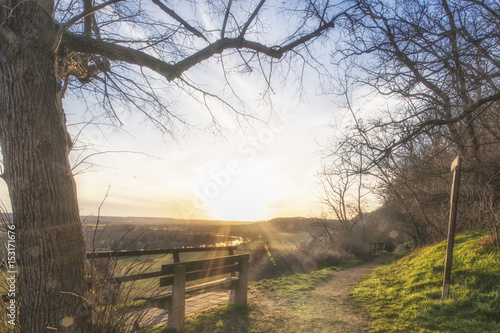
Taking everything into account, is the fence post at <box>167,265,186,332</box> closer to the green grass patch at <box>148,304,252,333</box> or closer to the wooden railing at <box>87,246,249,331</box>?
the wooden railing at <box>87,246,249,331</box>

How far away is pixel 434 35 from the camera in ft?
17.9

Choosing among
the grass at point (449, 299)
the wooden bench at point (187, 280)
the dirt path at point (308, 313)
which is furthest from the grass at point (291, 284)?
the wooden bench at point (187, 280)

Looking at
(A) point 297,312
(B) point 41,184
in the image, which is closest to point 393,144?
(A) point 297,312

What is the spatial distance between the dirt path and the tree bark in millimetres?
3142

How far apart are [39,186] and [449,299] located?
6.21 metres

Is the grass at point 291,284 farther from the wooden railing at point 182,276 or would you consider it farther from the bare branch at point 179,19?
the bare branch at point 179,19

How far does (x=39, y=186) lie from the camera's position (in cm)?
224

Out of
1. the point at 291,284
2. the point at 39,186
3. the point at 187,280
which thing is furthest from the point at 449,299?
the point at 39,186

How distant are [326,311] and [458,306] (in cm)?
226

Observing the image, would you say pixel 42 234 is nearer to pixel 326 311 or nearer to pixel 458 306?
pixel 326 311

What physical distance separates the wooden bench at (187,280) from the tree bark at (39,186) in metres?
1.07

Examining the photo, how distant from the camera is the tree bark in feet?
7.16

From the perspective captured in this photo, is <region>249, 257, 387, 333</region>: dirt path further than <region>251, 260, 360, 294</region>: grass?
No

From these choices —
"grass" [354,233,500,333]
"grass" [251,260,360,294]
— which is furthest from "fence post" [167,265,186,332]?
"grass" [251,260,360,294]
